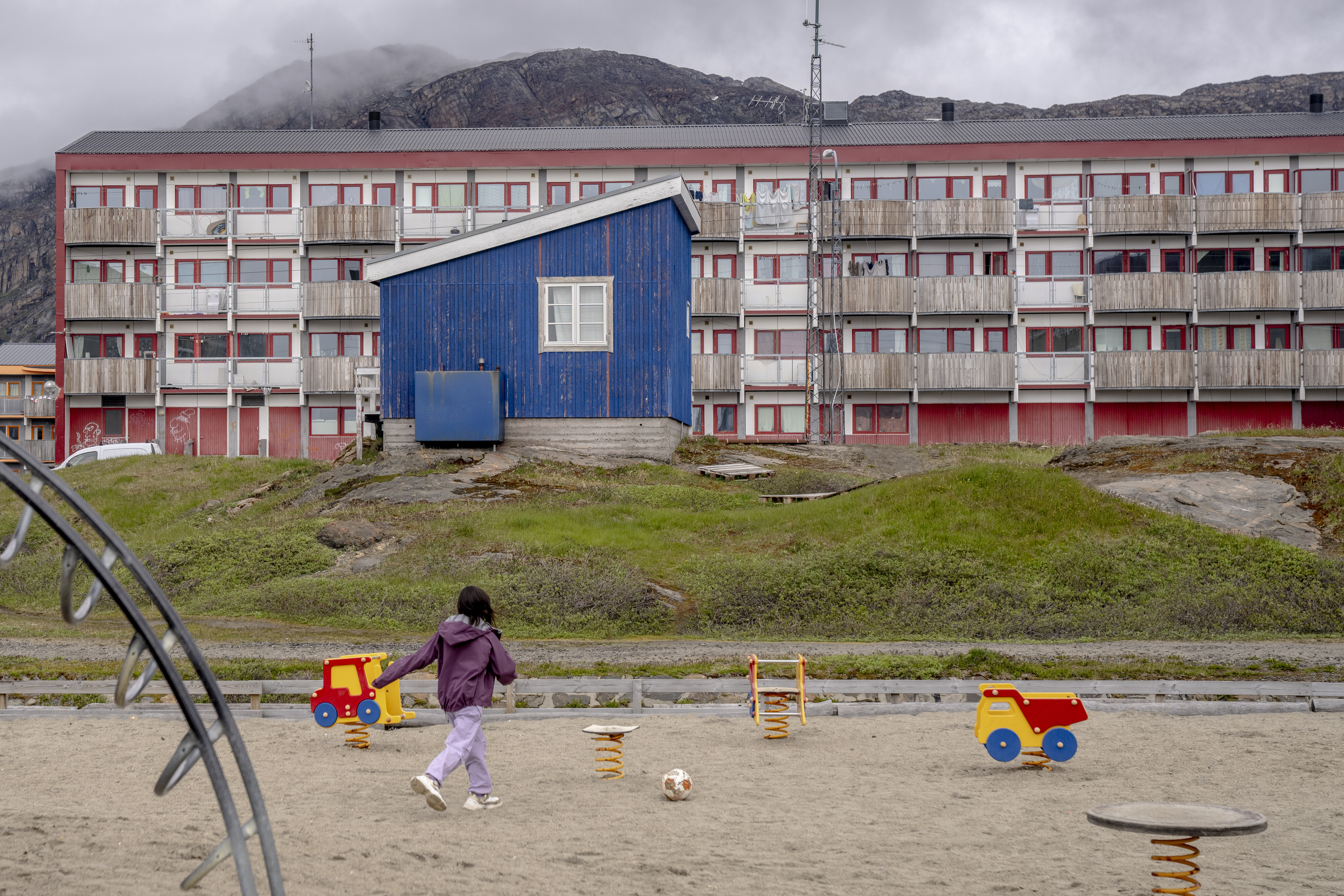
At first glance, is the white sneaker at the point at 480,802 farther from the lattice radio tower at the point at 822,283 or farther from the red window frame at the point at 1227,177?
the red window frame at the point at 1227,177

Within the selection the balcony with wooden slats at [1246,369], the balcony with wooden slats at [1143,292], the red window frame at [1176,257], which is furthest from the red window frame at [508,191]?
the balcony with wooden slats at [1246,369]

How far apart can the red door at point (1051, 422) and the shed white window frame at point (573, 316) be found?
2248 centimetres

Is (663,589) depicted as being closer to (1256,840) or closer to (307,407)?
(1256,840)

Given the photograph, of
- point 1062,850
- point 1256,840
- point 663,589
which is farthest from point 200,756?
point 663,589

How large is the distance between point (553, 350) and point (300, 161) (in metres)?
24.3

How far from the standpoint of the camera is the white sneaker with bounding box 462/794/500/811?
320 inches

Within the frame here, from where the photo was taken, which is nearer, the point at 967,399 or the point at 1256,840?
the point at 1256,840

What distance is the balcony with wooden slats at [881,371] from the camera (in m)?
45.6

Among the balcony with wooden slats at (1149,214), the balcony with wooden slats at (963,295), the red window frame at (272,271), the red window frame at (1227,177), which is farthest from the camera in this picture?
the red window frame at (272,271)

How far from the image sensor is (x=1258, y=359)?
4466 cm

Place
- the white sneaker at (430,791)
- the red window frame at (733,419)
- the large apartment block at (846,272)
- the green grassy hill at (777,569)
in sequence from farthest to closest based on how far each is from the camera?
the red window frame at (733,419)
the large apartment block at (846,272)
the green grassy hill at (777,569)
the white sneaker at (430,791)

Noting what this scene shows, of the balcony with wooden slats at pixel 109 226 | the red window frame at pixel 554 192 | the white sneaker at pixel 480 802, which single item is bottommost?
the white sneaker at pixel 480 802

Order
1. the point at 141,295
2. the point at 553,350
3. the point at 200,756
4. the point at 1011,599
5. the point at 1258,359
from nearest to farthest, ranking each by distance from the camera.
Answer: the point at 200,756 → the point at 1011,599 → the point at 553,350 → the point at 1258,359 → the point at 141,295

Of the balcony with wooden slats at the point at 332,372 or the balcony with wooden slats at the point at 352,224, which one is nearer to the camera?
the balcony with wooden slats at the point at 332,372
